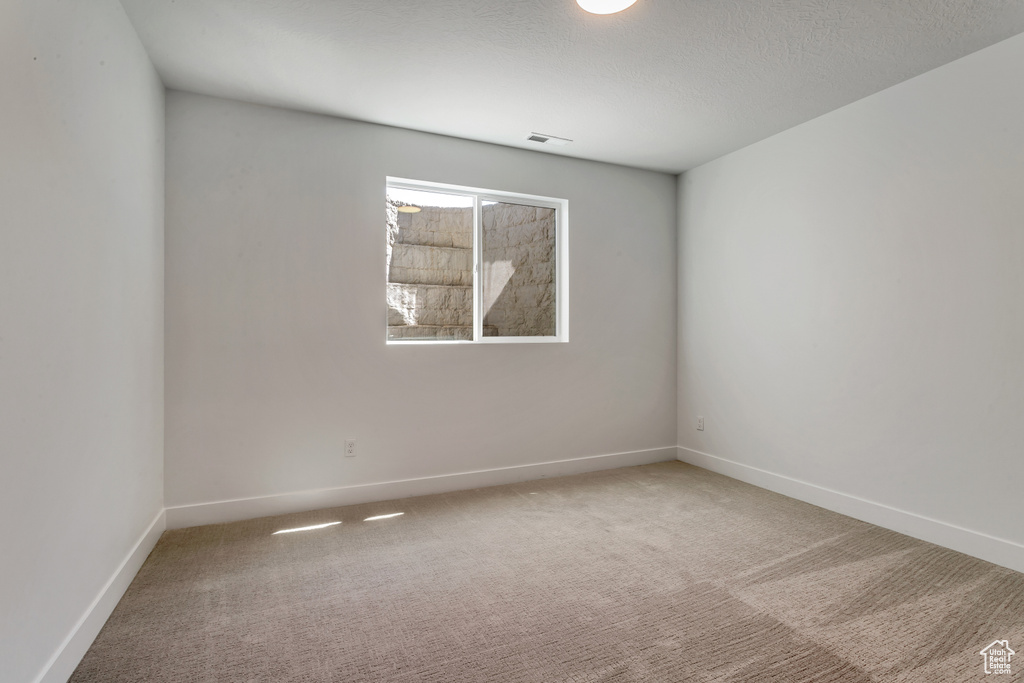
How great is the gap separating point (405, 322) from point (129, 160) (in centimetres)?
176

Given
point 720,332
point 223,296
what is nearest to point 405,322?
point 223,296

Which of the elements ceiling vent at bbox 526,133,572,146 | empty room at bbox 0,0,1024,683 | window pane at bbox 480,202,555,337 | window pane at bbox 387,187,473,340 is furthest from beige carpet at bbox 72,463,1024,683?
ceiling vent at bbox 526,133,572,146

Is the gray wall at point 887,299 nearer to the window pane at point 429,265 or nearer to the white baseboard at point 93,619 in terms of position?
the window pane at point 429,265

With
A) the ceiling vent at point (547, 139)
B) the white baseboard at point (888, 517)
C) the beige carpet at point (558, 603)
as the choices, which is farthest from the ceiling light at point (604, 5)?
the white baseboard at point (888, 517)

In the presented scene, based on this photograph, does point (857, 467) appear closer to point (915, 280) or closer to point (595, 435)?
point (915, 280)

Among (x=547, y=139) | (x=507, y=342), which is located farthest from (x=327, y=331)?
(x=547, y=139)

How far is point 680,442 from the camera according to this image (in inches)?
177

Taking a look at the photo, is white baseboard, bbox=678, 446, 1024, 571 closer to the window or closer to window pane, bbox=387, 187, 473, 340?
the window

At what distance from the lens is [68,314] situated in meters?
1.68

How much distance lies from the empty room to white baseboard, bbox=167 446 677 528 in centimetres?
2

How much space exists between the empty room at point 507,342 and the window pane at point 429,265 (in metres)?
0.03

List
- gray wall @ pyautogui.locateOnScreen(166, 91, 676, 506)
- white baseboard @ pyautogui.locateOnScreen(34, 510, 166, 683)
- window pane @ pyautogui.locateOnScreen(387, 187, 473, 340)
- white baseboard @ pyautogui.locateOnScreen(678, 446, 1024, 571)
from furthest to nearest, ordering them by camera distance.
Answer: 1. window pane @ pyautogui.locateOnScreen(387, 187, 473, 340)
2. gray wall @ pyautogui.locateOnScreen(166, 91, 676, 506)
3. white baseboard @ pyautogui.locateOnScreen(678, 446, 1024, 571)
4. white baseboard @ pyautogui.locateOnScreen(34, 510, 166, 683)

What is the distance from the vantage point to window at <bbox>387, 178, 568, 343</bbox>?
3.60 m
